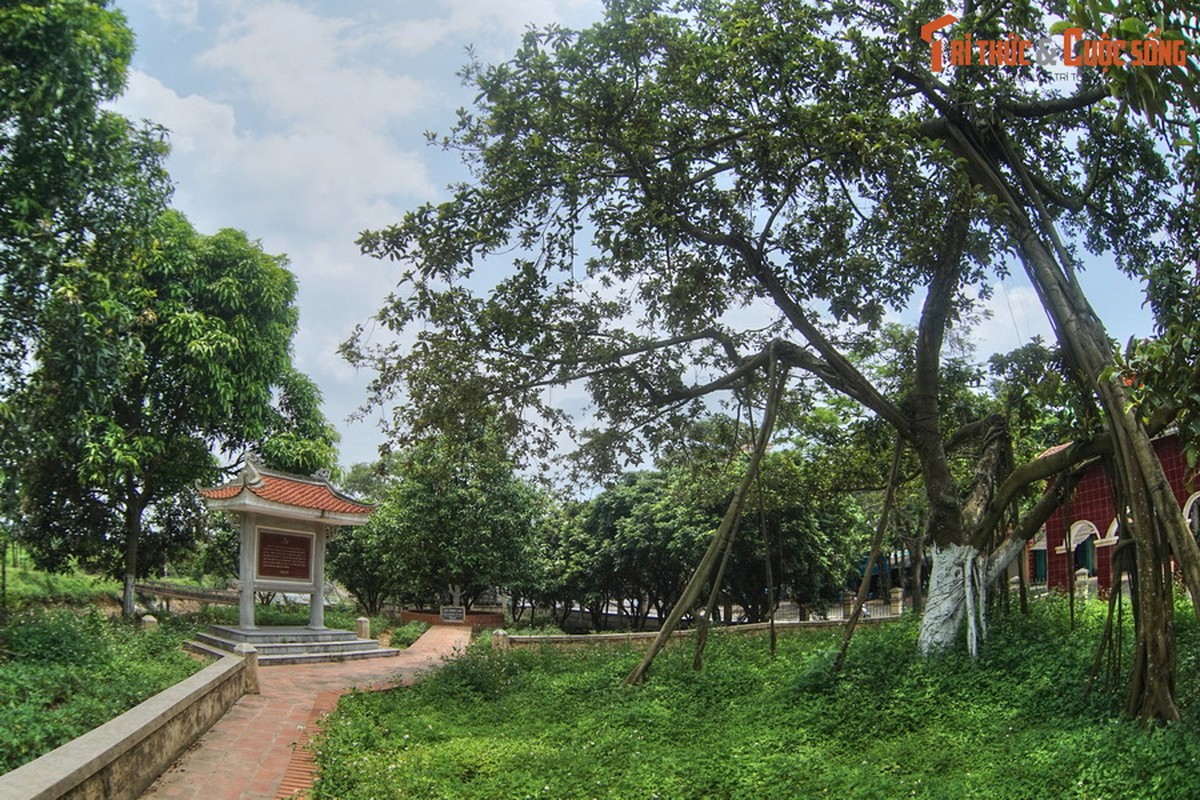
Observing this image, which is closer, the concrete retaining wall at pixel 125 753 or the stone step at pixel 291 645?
the concrete retaining wall at pixel 125 753

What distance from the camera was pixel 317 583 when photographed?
20.4 meters

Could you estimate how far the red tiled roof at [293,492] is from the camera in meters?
18.2

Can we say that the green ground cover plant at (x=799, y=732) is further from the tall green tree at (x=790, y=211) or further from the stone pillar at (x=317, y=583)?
the stone pillar at (x=317, y=583)

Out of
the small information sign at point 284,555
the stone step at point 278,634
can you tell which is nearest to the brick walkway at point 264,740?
the stone step at point 278,634

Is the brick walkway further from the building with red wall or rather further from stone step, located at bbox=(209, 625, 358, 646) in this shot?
the building with red wall

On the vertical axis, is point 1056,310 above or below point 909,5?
below

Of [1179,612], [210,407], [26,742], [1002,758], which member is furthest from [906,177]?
[210,407]

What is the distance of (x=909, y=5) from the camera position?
9953 mm

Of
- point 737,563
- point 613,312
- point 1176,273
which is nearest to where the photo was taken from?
point 1176,273

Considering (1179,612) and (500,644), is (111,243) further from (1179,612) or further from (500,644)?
(1179,612)

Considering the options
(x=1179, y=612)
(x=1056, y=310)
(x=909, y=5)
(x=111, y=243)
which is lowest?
(x=1179, y=612)

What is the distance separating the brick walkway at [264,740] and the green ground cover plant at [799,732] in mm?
433

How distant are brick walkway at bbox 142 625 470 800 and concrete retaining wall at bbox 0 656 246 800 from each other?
182mm

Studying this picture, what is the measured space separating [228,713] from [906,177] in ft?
31.1
